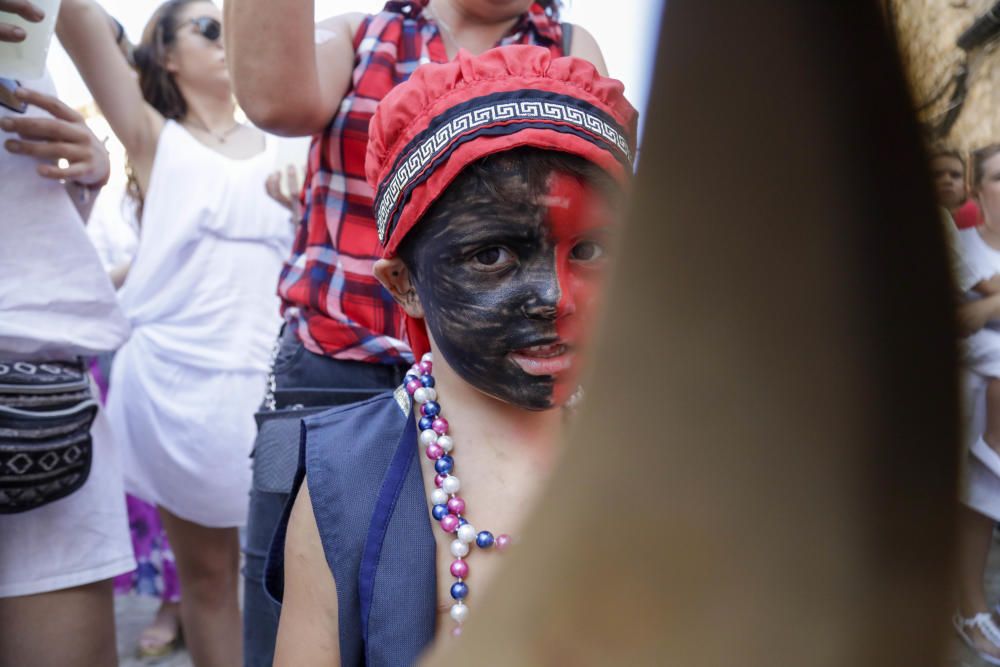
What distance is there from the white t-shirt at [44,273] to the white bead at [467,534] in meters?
0.92

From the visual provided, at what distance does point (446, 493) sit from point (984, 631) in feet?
2.58

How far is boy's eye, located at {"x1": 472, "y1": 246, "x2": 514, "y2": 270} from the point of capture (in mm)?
1113

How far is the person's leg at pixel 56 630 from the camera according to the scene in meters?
1.58

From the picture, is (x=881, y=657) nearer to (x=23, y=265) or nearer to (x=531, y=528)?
(x=531, y=528)

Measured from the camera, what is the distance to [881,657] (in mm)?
400

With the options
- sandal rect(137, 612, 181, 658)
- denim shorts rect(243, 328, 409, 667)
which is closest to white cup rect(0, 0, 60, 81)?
denim shorts rect(243, 328, 409, 667)

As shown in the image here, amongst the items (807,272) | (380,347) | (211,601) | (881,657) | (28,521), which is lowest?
(211,601)

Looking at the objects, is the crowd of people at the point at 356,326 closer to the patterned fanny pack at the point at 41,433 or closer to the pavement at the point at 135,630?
the patterned fanny pack at the point at 41,433

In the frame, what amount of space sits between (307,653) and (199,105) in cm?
218

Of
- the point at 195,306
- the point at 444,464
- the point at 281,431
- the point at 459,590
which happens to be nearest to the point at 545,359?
the point at 444,464

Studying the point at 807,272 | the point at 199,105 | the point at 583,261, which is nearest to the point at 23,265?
the point at 583,261

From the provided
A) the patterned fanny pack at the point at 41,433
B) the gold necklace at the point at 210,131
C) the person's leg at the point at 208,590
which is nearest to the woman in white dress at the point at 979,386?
the patterned fanny pack at the point at 41,433

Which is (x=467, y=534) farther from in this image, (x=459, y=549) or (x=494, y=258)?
(x=494, y=258)

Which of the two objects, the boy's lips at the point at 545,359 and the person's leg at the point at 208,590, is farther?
the person's leg at the point at 208,590
